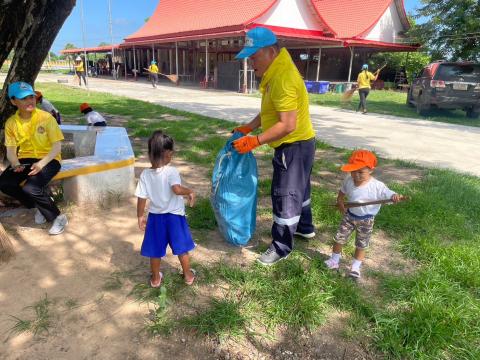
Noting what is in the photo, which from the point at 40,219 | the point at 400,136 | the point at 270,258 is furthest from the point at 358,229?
the point at 400,136

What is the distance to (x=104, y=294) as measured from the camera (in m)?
2.66

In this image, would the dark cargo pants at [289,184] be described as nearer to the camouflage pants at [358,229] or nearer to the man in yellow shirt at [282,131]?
the man in yellow shirt at [282,131]

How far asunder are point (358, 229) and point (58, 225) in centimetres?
264

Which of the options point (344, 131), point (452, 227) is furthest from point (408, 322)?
point (344, 131)

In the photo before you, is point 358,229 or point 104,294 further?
point 358,229

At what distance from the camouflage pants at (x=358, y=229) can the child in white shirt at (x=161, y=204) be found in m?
1.15

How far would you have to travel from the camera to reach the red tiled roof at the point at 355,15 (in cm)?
2402

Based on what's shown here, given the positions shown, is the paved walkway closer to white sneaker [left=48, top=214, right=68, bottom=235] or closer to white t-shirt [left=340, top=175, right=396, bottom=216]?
white t-shirt [left=340, top=175, right=396, bottom=216]

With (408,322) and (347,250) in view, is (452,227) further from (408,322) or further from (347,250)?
(408,322)

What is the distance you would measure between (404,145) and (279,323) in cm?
609

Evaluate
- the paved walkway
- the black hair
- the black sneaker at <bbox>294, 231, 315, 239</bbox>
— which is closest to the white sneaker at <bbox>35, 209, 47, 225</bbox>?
the black hair

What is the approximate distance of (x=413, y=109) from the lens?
45.5ft

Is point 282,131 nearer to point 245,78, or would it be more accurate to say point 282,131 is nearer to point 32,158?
point 32,158

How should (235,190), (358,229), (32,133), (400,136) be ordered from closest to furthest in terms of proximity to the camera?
(358,229)
(235,190)
(32,133)
(400,136)
